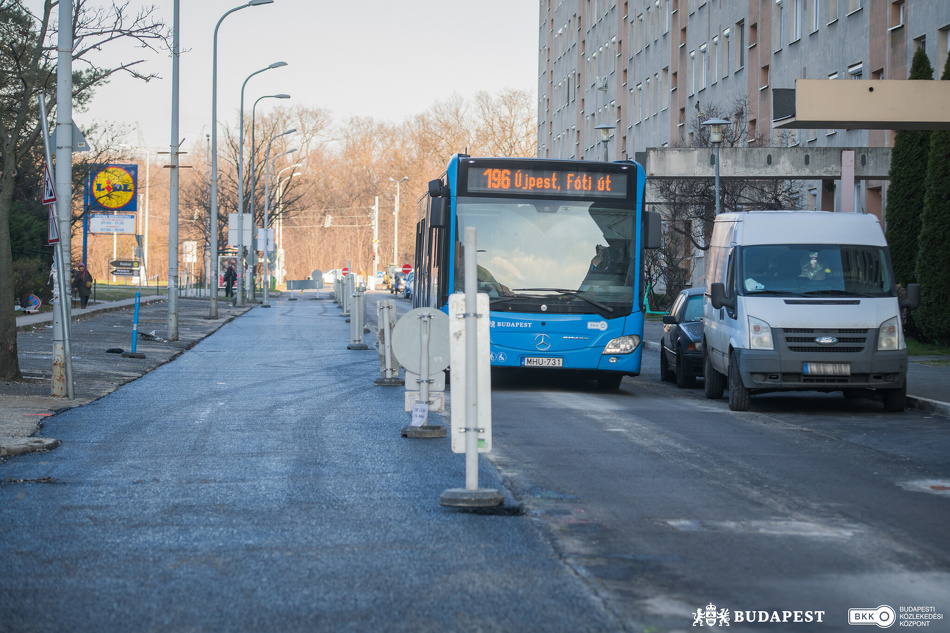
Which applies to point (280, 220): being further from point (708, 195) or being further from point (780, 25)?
point (708, 195)

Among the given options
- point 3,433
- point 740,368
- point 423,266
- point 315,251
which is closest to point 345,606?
point 3,433

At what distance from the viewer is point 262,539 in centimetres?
655

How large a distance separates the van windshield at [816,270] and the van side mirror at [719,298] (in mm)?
270

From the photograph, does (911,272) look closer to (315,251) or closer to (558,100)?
(558,100)

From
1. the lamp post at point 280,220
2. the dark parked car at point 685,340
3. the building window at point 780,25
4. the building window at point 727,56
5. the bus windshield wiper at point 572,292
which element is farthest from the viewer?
the lamp post at point 280,220

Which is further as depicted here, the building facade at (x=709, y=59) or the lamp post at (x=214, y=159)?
the lamp post at (x=214, y=159)

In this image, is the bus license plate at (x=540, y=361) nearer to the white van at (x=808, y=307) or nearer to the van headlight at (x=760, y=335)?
the white van at (x=808, y=307)

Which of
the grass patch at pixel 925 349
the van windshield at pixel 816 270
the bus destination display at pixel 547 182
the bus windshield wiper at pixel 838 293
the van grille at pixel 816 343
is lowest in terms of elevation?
the grass patch at pixel 925 349

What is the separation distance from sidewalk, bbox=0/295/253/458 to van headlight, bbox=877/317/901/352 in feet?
29.6

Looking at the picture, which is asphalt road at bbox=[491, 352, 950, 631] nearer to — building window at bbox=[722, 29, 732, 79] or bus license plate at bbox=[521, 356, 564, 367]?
bus license plate at bbox=[521, 356, 564, 367]

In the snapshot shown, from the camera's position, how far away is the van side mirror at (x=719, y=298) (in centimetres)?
1498

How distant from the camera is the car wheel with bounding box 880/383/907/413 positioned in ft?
48.3

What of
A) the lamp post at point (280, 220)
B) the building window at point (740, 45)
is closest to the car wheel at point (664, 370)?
the building window at point (740, 45)

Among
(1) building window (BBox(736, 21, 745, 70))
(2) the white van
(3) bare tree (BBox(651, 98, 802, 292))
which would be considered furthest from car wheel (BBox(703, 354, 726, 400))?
(1) building window (BBox(736, 21, 745, 70))
